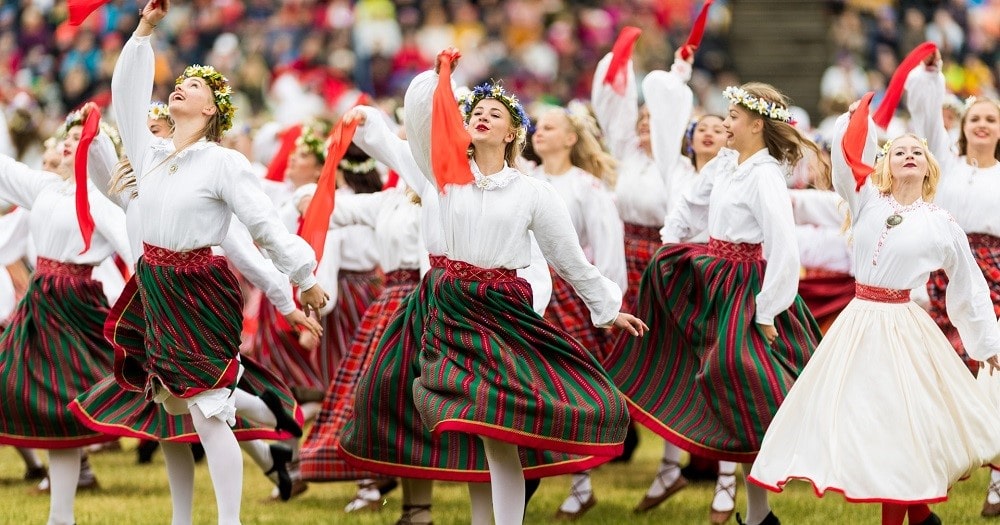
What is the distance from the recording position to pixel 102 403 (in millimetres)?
6309

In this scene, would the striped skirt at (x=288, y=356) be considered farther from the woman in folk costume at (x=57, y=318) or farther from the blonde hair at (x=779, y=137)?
the blonde hair at (x=779, y=137)

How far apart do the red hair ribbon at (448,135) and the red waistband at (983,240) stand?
8.63 ft

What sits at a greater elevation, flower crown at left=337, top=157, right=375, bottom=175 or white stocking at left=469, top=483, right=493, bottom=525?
flower crown at left=337, top=157, right=375, bottom=175

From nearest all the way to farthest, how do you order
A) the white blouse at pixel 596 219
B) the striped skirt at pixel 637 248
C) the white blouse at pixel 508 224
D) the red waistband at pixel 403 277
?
1. the white blouse at pixel 508 224
2. the red waistband at pixel 403 277
3. the white blouse at pixel 596 219
4. the striped skirt at pixel 637 248

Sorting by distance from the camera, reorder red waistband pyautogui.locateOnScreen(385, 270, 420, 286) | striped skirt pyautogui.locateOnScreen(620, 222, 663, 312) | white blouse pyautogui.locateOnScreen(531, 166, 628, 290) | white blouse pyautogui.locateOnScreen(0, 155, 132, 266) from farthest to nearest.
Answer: striped skirt pyautogui.locateOnScreen(620, 222, 663, 312), white blouse pyautogui.locateOnScreen(531, 166, 628, 290), red waistband pyautogui.locateOnScreen(385, 270, 420, 286), white blouse pyautogui.locateOnScreen(0, 155, 132, 266)

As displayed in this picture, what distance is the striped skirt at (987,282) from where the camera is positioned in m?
6.96

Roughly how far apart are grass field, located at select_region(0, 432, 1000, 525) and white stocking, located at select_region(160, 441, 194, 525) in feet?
2.78

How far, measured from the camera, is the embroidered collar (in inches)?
221

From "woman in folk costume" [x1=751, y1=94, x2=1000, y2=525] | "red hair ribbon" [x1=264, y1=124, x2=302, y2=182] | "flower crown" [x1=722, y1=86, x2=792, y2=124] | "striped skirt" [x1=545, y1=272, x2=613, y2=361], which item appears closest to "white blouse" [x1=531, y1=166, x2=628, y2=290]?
"striped skirt" [x1=545, y1=272, x2=613, y2=361]

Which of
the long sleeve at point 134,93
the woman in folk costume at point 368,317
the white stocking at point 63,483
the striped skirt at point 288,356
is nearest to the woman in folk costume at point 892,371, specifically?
the woman in folk costume at point 368,317

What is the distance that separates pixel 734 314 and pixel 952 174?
1.47 m

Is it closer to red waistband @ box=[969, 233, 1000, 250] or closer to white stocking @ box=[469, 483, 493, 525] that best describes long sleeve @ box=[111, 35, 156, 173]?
white stocking @ box=[469, 483, 493, 525]

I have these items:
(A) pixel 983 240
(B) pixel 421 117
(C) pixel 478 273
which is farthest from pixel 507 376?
(A) pixel 983 240

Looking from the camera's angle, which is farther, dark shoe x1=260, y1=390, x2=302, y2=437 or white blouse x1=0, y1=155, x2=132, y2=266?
white blouse x1=0, y1=155, x2=132, y2=266
